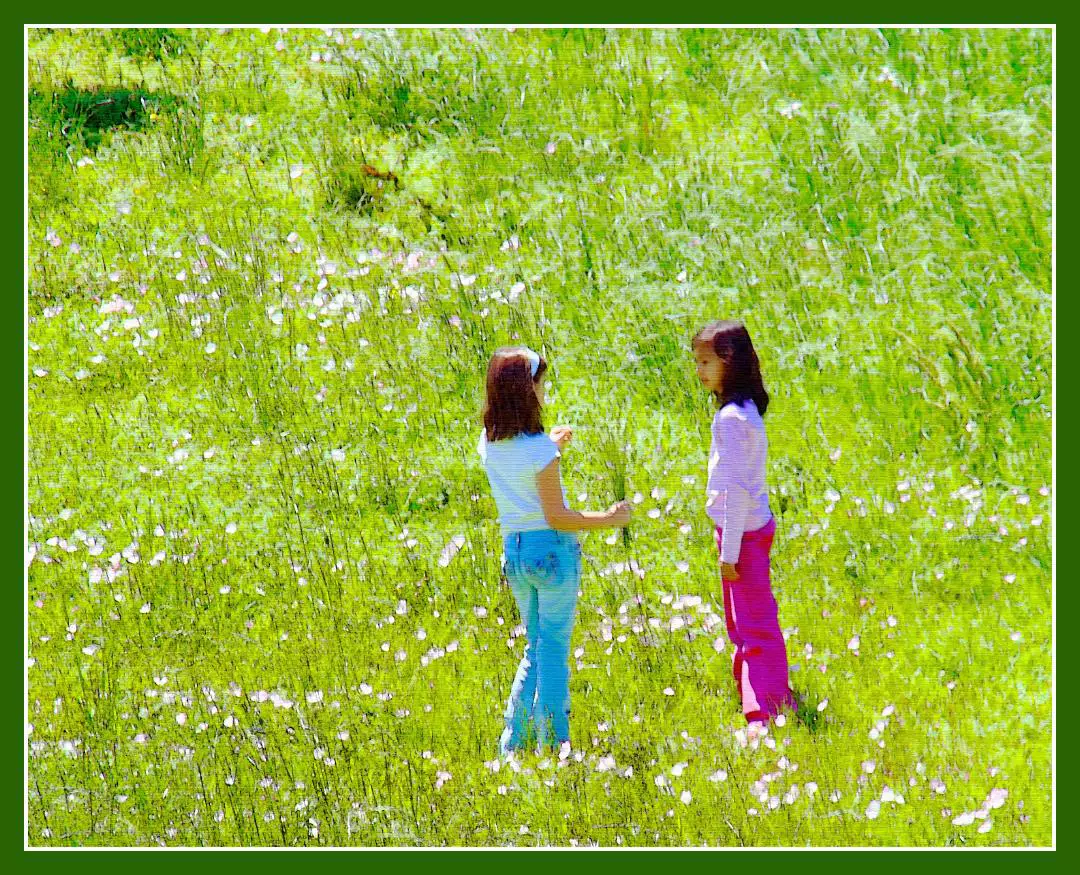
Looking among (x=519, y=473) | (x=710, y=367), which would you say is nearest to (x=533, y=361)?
(x=519, y=473)

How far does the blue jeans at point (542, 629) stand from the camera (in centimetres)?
536

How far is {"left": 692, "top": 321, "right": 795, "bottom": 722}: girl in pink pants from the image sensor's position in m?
5.49

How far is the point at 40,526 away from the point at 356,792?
7.05ft

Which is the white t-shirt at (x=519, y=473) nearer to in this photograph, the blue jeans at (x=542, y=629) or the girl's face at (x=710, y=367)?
the blue jeans at (x=542, y=629)

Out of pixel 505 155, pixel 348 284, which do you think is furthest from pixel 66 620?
pixel 505 155

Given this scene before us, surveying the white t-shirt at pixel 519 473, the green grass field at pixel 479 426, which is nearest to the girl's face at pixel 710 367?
the white t-shirt at pixel 519 473

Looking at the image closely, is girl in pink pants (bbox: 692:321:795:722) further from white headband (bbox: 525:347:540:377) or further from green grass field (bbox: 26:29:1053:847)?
white headband (bbox: 525:347:540:377)

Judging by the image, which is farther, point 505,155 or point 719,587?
point 505,155

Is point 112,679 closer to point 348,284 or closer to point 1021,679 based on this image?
point 348,284

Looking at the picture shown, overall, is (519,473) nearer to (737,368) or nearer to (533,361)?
(533,361)

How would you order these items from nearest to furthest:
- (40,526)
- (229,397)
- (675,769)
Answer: (675,769), (40,526), (229,397)

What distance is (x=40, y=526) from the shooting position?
659cm

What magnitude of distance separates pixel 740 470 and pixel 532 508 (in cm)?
90

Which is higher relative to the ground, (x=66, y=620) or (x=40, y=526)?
(x=40, y=526)
